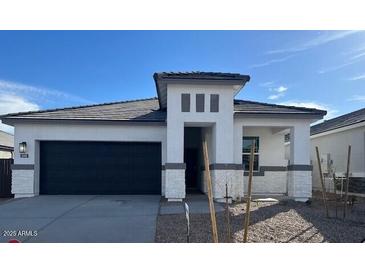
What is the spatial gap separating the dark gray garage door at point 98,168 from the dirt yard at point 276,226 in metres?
4.59

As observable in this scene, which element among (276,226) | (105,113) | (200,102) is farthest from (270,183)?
(105,113)

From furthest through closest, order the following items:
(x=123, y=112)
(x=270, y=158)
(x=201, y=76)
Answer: (x=270, y=158)
(x=123, y=112)
(x=201, y=76)

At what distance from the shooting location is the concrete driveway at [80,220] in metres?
6.25

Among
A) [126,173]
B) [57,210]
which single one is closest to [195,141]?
[126,173]

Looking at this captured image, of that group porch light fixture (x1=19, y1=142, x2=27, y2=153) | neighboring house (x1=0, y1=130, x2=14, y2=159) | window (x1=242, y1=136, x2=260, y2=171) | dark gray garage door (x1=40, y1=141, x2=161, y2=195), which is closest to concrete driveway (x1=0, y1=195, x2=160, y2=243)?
dark gray garage door (x1=40, y1=141, x2=161, y2=195)

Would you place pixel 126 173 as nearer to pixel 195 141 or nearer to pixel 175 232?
pixel 195 141

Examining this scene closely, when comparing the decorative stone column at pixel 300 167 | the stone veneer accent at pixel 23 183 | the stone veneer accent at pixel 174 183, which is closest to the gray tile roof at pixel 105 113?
the stone veneer accent at pixel 23 183

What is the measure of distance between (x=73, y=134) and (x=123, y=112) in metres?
2.43

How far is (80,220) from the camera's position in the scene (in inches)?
301

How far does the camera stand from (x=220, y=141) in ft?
35.6

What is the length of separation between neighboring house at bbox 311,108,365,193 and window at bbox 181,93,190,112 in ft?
26.6

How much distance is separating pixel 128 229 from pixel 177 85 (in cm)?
573

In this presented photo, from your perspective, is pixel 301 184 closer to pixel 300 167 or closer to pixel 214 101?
pixel 300 167

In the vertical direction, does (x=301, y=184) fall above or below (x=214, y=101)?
below
